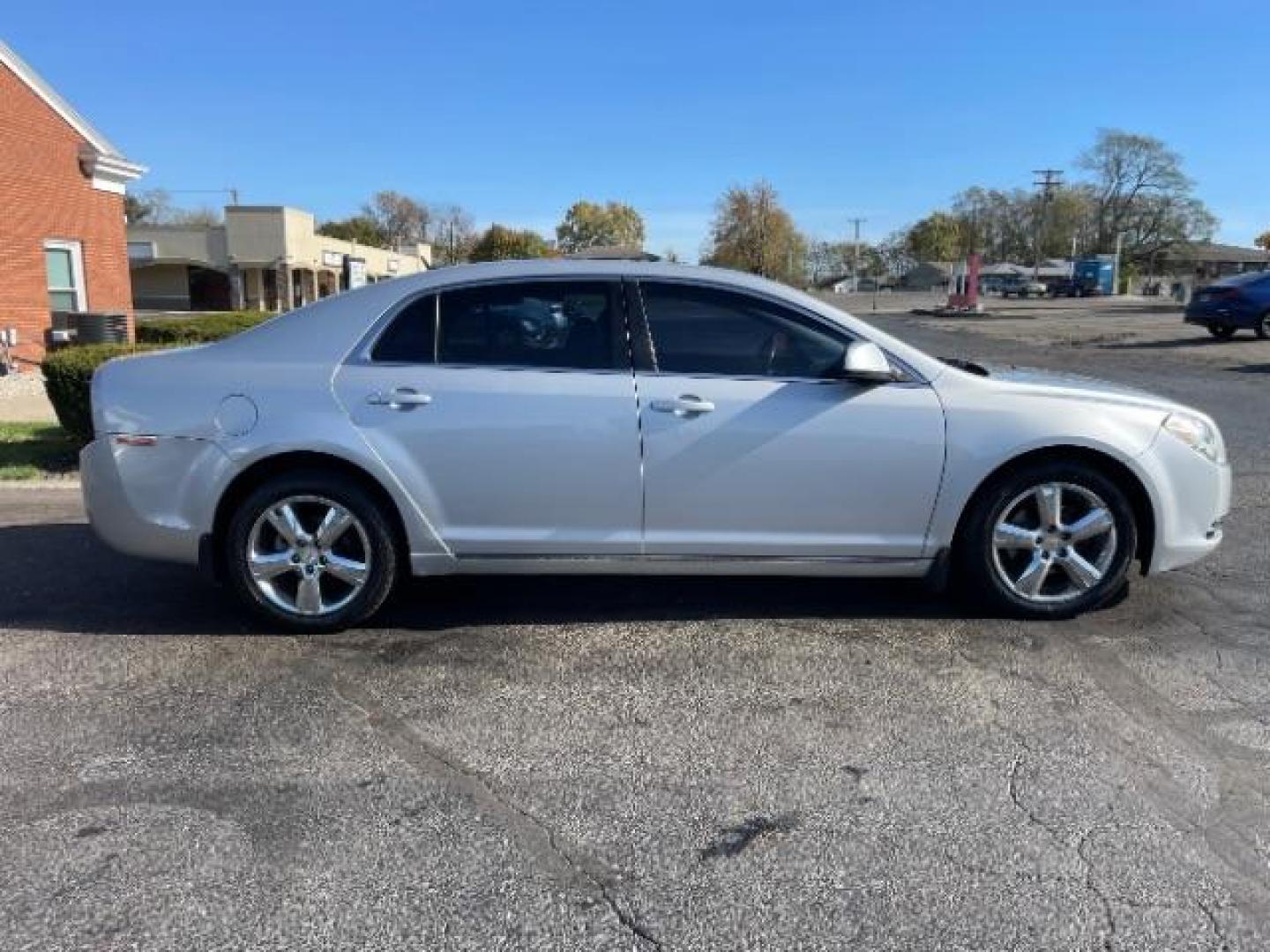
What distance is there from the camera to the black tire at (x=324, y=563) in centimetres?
441

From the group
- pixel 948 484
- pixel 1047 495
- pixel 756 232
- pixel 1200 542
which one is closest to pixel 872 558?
pixel 948 484

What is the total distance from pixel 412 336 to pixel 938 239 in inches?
5846

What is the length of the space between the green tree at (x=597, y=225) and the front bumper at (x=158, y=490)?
11367cm

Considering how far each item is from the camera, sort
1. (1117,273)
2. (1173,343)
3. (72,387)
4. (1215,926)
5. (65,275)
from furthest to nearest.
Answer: (1117,273) < (1173,343) < (65,275) < (72,387) < (1215,926)

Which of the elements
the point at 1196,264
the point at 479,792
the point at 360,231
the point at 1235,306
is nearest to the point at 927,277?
the point at 1196,264

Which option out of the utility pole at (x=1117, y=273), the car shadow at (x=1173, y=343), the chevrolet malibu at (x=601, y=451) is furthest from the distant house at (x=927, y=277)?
the chevrolet malibu at (x=601, y=451)

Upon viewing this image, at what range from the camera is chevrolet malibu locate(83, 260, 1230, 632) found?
4.38 metres

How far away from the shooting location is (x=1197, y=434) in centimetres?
466

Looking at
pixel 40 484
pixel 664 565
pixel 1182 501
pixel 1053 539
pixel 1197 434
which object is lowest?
pixel 40 484

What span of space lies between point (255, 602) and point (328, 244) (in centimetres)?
5822

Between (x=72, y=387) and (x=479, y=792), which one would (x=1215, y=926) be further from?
(x=72, y=387)

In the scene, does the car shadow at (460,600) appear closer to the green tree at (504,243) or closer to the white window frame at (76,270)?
the white window frame at (76,270)

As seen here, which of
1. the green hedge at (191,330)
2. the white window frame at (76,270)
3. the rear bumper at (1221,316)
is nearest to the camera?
the green hedge at (191,330)

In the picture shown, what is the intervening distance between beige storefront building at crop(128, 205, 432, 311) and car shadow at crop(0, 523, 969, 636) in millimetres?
46210
